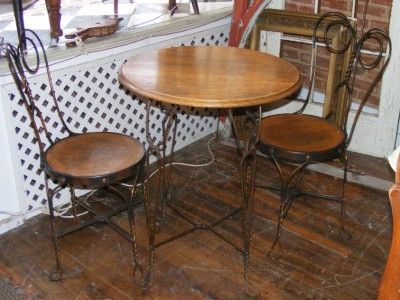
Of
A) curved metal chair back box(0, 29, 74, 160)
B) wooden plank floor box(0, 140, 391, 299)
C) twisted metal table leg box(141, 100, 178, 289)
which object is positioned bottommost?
wooden plank floor box(0, 140, 391, 299)

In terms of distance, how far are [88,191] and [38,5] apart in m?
1.44

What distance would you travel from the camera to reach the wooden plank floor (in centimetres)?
208

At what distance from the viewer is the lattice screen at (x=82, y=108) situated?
2.37m

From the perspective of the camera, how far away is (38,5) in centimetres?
337

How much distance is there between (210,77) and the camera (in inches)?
78.2

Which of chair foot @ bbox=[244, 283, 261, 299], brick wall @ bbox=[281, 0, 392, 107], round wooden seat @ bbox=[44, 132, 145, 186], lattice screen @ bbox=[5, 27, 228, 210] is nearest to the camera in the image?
round wooden seat @ bbox=[44, 132, 145, 186]

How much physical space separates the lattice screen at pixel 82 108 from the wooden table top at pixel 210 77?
46cm

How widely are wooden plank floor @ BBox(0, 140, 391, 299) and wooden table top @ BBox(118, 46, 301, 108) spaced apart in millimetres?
795

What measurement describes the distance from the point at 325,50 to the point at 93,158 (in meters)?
1.71

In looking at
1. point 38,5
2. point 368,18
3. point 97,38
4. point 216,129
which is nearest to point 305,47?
A: point 368,18

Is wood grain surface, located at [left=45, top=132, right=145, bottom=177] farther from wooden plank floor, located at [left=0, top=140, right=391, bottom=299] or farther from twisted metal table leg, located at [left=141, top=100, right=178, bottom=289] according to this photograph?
wooden plank floor, located at [left=0, top=140, right=391, bottom=299]

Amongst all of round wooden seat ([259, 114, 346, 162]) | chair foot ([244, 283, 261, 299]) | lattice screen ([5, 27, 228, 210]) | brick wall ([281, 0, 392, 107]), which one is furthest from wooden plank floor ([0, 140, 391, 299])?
brick wall ([281, 0, 392, 107])

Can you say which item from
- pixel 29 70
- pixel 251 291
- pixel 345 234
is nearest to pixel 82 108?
pixel 29 70

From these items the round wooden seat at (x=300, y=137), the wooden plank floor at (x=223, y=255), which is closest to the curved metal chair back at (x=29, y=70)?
the wooden plank floor at (x=223, y=255)
